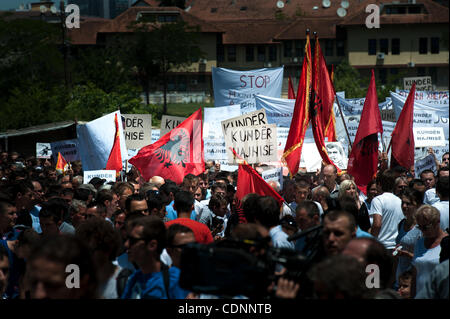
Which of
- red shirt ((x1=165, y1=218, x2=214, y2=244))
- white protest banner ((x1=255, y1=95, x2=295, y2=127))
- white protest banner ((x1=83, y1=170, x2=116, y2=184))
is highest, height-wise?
white protest banner ((x1=255, y1=95, x2=295, y2=127))

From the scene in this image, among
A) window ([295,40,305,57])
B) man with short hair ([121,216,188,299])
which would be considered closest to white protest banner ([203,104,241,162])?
man with short hair ([121,216,188,299])

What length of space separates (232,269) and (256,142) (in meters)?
7.92

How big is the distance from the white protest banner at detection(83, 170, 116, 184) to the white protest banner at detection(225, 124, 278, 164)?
199 centimetres

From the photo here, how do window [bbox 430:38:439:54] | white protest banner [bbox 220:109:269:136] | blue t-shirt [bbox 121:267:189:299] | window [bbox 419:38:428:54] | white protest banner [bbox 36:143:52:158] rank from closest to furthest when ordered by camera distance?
1. blue t-shirt [bbox 121:267:189:299]
2. white protest banner [bbox 220:109:269:136]
3. white protest banner [bbox 36:143:52:158]
4. window [bbox 430:38:439:54]
5. window [bbox 419:38:428:54]

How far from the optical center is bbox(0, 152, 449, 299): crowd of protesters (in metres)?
3.71

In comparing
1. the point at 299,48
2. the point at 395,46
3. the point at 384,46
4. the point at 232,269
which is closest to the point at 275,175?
the point at 232,269

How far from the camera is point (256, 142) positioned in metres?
11.6

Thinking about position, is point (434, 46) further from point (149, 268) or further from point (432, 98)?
point (149, 268)

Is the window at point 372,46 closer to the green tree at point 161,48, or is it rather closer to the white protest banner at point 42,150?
the green tree at point 161,48

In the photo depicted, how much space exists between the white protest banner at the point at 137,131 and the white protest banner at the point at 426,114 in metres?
5.79

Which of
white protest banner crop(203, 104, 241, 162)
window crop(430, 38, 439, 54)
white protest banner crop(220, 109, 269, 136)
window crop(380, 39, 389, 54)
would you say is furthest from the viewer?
window crop(380, 39, 389, 54)

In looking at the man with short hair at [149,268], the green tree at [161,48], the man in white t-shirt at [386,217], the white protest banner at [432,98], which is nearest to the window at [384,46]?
the green tree at [161,48]

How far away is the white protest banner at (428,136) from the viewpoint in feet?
47.2

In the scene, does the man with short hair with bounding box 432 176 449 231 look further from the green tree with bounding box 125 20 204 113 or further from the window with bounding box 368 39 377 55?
the window with bounding box 368 39 377 55
